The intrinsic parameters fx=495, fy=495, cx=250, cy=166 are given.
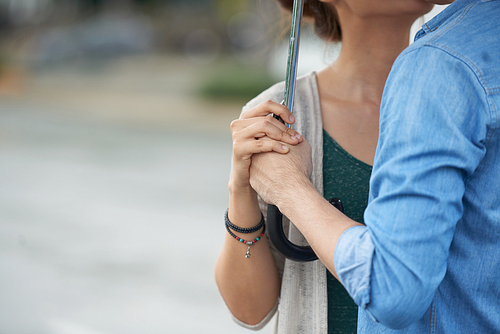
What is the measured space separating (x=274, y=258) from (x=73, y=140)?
330 inches

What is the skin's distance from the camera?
87cm

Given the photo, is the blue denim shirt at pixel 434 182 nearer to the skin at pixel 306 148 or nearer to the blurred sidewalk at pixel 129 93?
the skin at pixel 306 148

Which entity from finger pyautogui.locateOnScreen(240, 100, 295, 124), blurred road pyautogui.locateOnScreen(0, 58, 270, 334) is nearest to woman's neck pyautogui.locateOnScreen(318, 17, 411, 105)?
finger pyautogui.locateOnScreen(240, 100, 295, 124)

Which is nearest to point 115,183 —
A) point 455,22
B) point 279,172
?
point 279,172

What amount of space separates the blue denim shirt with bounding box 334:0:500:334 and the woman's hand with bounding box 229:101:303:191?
0.29 metres

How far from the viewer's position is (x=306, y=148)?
1.05 metres

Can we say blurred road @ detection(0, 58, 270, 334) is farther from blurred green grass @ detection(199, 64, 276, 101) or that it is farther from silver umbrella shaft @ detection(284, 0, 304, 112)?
silver umbrella shaft @ detection(284, 0, 304, 112)

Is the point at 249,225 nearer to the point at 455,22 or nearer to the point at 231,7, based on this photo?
the point at 455,22

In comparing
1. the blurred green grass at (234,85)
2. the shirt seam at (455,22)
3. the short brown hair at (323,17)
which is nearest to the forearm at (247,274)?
the shirt seam at (455,22)

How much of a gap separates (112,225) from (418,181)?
15.4 ft

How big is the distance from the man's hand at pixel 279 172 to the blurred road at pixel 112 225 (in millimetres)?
2715

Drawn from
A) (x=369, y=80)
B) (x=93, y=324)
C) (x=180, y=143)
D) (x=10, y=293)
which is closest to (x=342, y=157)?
(x=369, y=80)

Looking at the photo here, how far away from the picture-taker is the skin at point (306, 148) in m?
0.87

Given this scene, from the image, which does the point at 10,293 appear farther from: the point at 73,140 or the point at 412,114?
the point at 73,140
